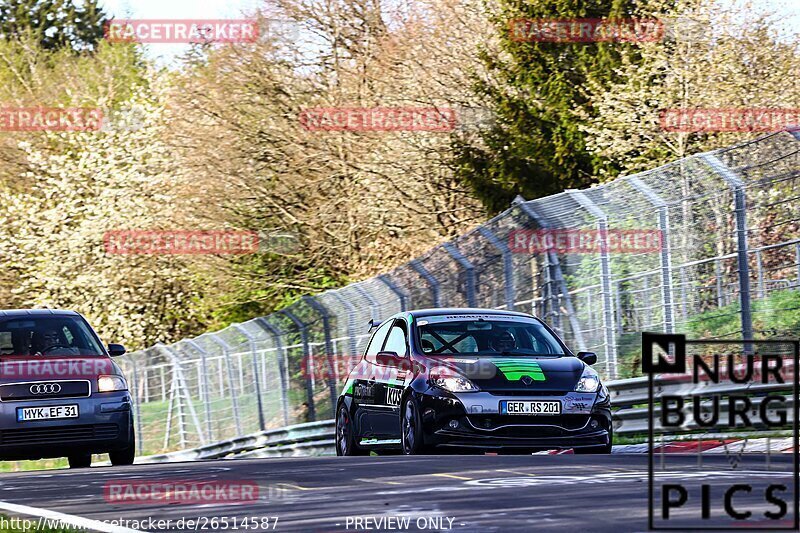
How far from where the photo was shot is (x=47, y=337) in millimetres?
15461

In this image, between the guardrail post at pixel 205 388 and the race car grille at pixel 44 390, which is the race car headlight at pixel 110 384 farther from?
the guardrail post at pixel 205 388

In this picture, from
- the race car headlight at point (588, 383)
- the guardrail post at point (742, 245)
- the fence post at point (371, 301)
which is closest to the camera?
the race car headlight at point (588, 383)

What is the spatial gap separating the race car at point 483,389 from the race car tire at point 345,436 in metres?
0.68

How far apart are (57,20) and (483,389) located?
82.0 m

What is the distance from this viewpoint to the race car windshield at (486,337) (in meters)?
13.5

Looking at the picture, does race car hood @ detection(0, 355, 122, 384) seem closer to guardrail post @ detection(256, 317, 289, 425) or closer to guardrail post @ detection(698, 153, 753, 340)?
guardrail post @ detection(698, 153, 753, 340)

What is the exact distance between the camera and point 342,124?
115 ft

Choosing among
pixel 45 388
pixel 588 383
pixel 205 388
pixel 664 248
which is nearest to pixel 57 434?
pixel 45 388

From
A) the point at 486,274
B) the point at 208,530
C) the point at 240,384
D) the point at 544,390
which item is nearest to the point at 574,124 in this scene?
the point at 240,384

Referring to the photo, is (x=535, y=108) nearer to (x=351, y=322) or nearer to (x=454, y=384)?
(x=351, y=322)

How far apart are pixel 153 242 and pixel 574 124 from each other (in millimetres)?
13022

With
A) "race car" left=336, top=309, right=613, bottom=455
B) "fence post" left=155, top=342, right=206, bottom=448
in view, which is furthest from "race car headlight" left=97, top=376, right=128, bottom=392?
"fence post" left=155, top=342, right=206, bottom=448

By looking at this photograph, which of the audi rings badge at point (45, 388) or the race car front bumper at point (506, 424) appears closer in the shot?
the race car front bumper at point (506, 424)

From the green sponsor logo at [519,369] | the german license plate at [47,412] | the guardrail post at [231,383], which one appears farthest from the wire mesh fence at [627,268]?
the german license plate at [47,412]
